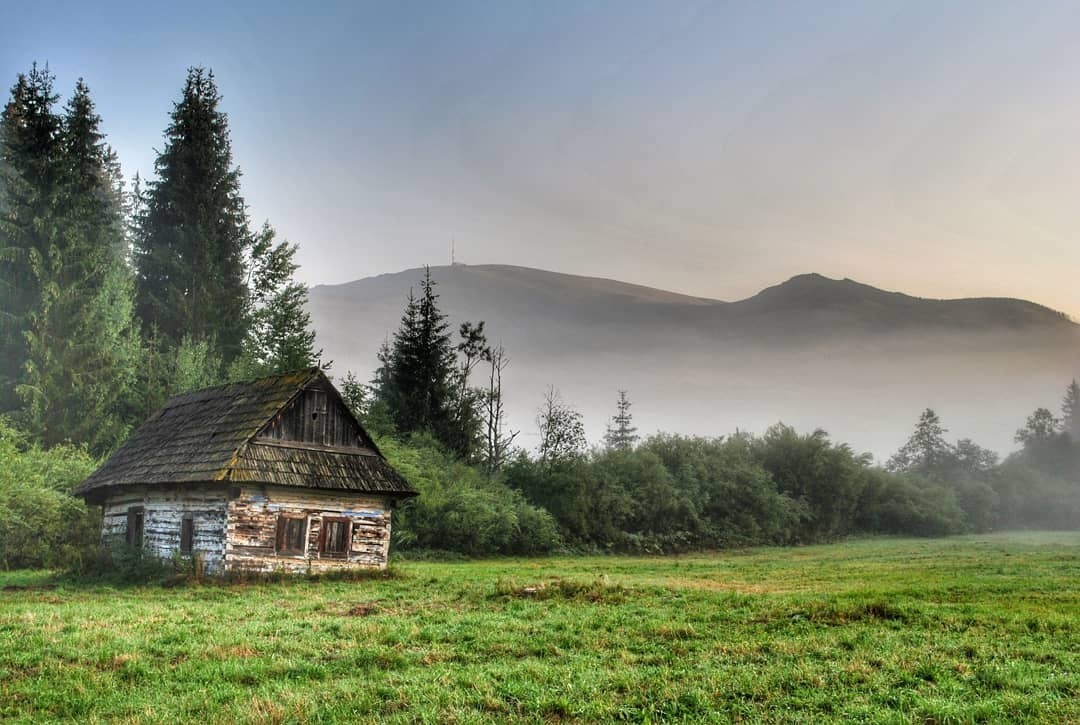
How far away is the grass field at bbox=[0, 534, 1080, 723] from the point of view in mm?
9414

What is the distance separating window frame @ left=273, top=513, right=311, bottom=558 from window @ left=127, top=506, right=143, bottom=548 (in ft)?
20.5

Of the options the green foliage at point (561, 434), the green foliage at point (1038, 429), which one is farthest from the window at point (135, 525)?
the green foliage at point (1038, 429)

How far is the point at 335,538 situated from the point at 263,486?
3.13 meters

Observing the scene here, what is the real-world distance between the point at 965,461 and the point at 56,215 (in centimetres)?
8788

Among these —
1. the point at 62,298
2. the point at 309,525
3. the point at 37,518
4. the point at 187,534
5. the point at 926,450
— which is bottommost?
the point at 187,534

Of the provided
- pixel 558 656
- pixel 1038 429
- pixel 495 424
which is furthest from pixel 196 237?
pixel 1038 429

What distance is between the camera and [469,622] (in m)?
15.3

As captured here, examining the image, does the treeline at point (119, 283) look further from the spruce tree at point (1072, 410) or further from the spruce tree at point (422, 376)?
the spruce tree at point (1072, 410)

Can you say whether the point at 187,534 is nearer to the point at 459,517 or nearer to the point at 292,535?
the point at 292,535

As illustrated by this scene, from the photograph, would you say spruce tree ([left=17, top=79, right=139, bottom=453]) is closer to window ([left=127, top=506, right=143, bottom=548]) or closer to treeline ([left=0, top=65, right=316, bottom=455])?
treeline ([left=0, top=65, right=316, bottom=455])

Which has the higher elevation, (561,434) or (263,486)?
(561,434)

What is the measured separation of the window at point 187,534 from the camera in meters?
26.1

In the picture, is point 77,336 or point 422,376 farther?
point 422,376

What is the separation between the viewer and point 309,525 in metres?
26.6
